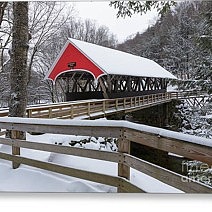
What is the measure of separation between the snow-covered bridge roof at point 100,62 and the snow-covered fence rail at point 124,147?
0.72m

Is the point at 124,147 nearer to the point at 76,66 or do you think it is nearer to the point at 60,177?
the point at 60,177

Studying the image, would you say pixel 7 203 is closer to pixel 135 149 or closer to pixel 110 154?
pixel 110 154

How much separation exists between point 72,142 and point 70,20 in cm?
121

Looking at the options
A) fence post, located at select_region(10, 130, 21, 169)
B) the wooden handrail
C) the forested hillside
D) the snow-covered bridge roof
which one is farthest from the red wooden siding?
fence post, located at select_region(10, 130, 21, 169)

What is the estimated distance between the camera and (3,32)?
3154 millimetres

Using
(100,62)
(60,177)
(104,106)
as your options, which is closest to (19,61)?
(100,62)

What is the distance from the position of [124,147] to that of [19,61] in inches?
65.9

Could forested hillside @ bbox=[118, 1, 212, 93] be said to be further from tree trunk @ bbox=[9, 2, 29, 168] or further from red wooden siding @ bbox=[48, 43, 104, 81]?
tree trunk @ bbox=[9, 2, 29, 168]

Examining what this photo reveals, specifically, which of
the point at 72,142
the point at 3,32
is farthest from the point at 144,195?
the point at 3,32

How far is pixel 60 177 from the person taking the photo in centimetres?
227

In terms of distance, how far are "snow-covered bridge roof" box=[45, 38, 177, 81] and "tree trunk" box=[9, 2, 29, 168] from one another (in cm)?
36

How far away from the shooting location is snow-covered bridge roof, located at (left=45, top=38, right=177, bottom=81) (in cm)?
250

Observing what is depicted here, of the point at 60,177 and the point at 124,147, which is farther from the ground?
the point at 124,147

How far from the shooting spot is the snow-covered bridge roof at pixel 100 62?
2.50 m
